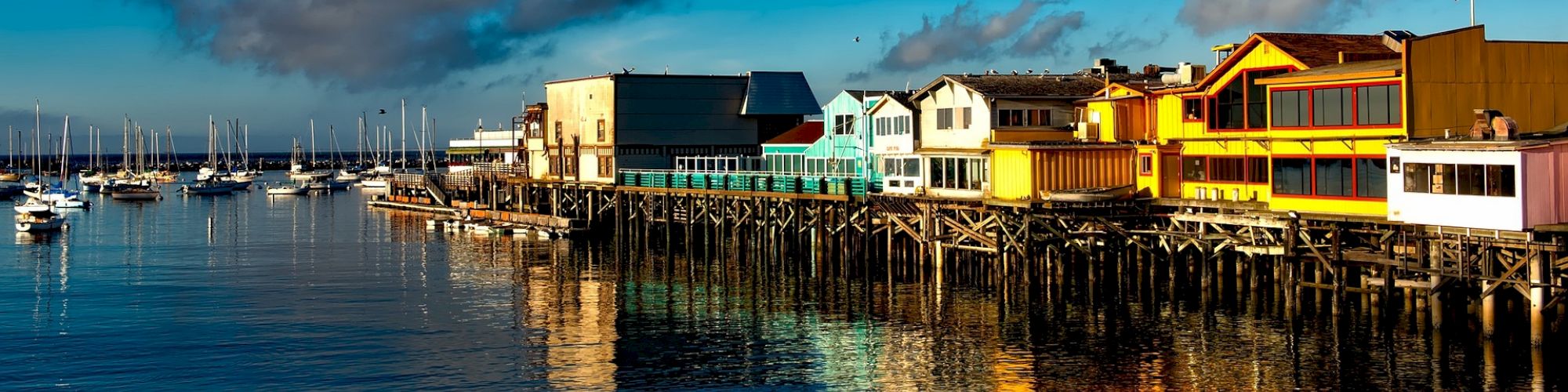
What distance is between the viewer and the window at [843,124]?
74938 millimetres

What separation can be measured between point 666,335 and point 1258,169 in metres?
20.3

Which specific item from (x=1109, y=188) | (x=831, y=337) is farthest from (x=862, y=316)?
(x=1109, y=188)

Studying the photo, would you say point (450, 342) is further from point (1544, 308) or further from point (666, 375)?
point (1544, 308)

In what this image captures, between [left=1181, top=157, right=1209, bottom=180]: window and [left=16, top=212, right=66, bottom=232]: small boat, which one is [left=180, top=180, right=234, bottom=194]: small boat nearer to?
[left=16, top=212, right=66, bottom=232]: small boat

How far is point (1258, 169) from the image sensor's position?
52.0 meters

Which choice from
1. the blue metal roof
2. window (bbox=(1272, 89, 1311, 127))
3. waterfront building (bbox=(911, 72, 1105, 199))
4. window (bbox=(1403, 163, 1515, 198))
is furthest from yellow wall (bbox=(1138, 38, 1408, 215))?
the blue metal roof

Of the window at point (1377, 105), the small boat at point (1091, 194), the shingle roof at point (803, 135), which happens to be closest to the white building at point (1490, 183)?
the window at point (1377, 105)

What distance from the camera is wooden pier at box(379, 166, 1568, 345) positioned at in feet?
138

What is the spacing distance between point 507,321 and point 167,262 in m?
33.3

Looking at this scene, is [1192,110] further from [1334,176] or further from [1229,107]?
[1334,176]

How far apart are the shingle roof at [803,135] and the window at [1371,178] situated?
3861cm

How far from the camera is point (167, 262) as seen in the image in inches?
3059

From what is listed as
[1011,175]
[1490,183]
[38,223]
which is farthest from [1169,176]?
[38,223]

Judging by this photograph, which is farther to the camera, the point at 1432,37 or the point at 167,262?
the point at 167,262
